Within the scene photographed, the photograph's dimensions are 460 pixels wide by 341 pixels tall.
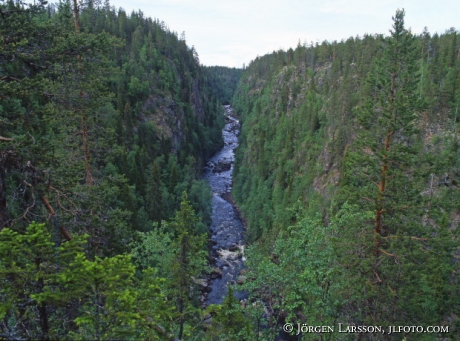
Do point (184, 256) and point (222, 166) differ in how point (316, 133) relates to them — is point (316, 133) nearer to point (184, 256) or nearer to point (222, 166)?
point (222, 166)

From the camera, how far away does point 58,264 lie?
19.5ft

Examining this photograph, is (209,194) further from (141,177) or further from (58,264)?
(58,264)

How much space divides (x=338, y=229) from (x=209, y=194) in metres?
40.2

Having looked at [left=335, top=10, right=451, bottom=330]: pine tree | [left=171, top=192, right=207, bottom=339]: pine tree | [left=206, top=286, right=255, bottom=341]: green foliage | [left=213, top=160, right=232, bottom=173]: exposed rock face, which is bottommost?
[left=213, top=160, right=232, bottom=173]: exposed rock face

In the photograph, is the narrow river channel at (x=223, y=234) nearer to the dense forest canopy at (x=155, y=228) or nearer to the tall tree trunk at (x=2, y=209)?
the dense forest canopy at (x=155, y=228)

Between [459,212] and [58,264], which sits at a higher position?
[58,264]

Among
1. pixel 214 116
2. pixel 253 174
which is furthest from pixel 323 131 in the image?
pixel 214 116

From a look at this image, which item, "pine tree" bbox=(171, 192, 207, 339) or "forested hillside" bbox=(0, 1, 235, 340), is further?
"pine tree" bbox=(171, 192, 207, 339)

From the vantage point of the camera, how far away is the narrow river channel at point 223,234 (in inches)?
1632

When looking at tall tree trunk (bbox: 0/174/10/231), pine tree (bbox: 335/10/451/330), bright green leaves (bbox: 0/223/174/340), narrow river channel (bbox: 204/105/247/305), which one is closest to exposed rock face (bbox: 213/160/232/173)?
narrow river channel (bbox: 204/105/247/305)

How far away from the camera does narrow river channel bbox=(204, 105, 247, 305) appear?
41.4 meters

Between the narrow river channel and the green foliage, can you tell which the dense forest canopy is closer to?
the green foliage

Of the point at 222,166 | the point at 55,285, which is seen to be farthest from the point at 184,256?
the point at 222,166

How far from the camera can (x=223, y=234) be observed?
55.4m
